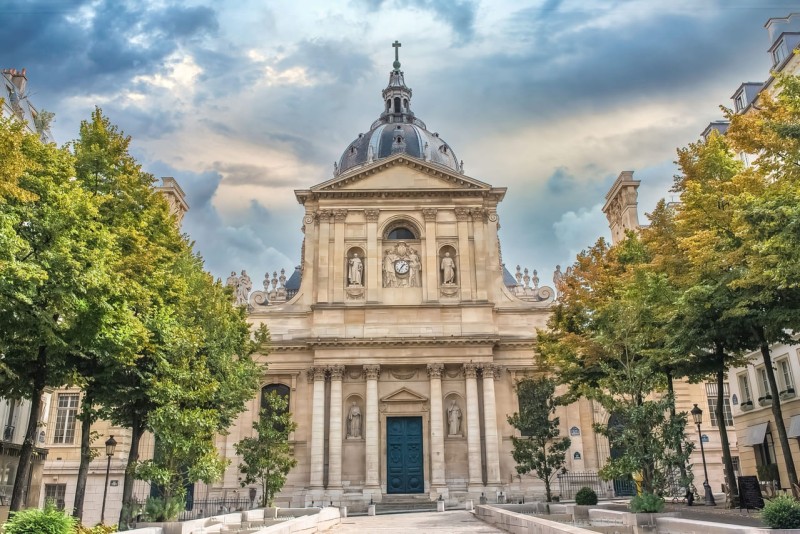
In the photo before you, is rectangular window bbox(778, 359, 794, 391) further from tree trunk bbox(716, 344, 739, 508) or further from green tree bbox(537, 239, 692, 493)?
tree trunk bbox(716, 344, 739, 508)

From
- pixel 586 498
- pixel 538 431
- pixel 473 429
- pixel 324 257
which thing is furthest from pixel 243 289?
pixel 586 498

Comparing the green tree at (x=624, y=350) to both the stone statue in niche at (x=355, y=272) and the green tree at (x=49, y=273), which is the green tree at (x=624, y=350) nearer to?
the stone statue in niche at (x=355, y=272)

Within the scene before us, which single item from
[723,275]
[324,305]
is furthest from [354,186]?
[723,275]

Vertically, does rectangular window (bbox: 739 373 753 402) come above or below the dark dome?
below

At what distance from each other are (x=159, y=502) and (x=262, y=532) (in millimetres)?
6783

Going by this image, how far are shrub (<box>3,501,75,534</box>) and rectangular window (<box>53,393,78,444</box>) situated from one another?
86.9 ft

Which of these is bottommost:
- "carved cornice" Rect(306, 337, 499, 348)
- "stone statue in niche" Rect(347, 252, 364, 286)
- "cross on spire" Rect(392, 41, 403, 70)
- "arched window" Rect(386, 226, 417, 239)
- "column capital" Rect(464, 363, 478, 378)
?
"column capital" Rect(464, 363, 478, 378)

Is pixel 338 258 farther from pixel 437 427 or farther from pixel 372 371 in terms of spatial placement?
pixel 437 427

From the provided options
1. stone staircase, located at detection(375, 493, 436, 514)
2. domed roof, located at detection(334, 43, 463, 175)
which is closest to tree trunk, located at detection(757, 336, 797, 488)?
stone staircase, located at detection(375, 493, 436, 514)

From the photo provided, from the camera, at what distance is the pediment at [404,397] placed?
136ft

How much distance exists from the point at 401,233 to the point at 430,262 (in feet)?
10.0

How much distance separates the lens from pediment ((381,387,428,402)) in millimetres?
41312

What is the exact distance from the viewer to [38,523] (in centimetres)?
1320

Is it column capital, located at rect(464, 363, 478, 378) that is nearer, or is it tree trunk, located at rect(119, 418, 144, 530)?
tree trunk, located at rect(119, 418, 144, 530)
